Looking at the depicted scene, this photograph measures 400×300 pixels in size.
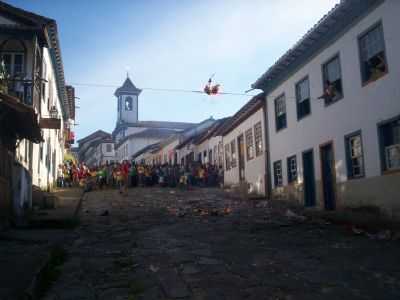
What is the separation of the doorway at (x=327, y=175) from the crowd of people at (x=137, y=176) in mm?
12851

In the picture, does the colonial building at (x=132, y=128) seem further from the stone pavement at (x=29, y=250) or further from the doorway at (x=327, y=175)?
the doorway at (x=327, y=175)

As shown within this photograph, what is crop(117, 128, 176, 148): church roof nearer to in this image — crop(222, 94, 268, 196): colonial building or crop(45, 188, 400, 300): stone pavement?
crop(222, 94, 268, 196): colonial building

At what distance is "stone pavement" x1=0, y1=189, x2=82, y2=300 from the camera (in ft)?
19.7

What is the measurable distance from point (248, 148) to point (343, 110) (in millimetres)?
9675

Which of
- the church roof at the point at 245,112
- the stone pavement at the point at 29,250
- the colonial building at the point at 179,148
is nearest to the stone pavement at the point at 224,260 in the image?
the stone pavement at the point at 29,250

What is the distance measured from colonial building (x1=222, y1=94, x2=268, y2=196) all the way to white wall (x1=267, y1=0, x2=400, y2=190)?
2441 mm

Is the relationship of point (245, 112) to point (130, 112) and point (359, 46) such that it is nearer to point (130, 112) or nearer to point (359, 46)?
point (359, 46)

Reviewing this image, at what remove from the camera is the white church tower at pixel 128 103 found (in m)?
71.9

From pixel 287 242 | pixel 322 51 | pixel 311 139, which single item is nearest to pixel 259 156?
pixel 311 139

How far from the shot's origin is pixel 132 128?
229 ft

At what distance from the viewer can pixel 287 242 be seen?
421 inches

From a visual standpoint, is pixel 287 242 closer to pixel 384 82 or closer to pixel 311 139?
pixel 384 82

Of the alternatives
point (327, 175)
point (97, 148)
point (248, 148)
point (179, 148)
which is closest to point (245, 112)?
point (248, 148)

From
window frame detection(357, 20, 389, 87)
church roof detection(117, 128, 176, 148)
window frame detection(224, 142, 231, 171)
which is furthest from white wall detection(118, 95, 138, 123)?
window frame detection(357, 20, 389, 87)
